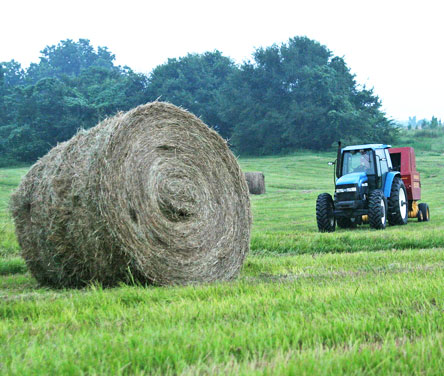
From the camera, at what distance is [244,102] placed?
175ft

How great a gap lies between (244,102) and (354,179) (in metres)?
41.0

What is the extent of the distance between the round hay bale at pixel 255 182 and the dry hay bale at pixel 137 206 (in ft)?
60.9

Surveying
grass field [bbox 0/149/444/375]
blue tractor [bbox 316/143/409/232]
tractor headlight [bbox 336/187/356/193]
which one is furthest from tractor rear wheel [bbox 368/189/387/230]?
grass field [bbox 0/149/444/375]

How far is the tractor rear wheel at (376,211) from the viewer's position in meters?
12.7

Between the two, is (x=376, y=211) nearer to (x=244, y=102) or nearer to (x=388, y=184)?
(x=388, y=184)

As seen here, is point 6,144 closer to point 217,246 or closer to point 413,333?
point 217,246


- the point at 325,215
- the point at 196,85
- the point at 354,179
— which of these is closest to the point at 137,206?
the point at 325,215

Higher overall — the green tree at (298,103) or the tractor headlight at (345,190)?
the green tree at (298,103)

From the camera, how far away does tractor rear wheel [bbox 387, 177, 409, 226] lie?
13.7 meters

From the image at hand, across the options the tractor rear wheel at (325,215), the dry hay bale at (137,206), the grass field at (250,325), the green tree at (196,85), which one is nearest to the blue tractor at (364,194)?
the tractor rear wheel at (325,215)

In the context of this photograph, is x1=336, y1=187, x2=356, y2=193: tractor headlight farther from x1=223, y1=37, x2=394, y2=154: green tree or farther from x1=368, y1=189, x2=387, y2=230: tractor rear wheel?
x1=223, y1=37, x2=394, y2=154: green tree

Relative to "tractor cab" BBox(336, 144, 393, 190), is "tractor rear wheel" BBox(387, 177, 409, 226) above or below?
below

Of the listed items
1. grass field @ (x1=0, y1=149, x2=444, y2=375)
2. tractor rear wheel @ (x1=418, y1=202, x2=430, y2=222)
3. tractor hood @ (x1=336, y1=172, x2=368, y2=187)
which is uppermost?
tractor hood @ (x1=336, y1=172, x2=368, y2=187)

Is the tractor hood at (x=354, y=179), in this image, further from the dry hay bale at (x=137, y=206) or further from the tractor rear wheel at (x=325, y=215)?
the dry hay bale at (x=137, y=206)
